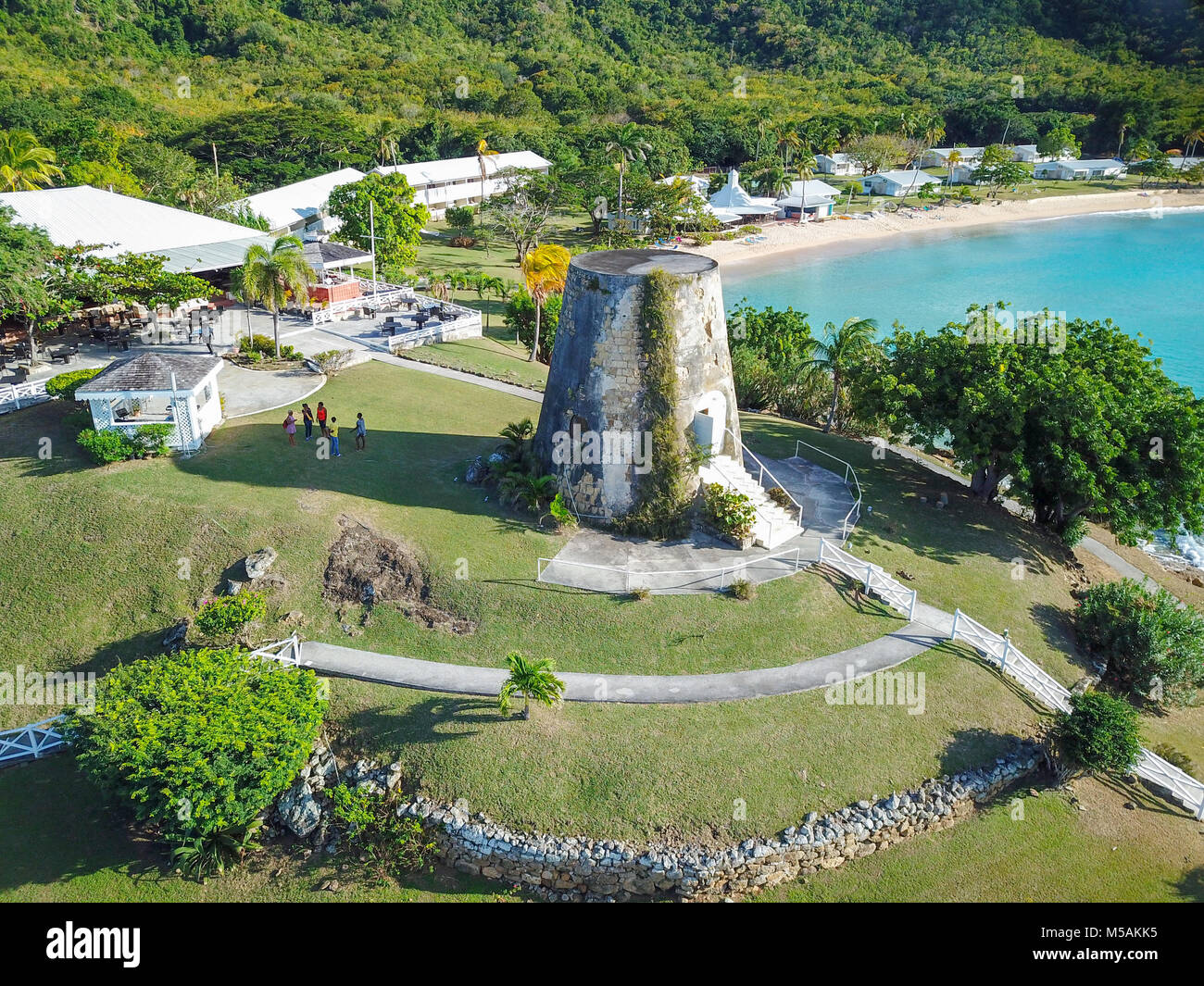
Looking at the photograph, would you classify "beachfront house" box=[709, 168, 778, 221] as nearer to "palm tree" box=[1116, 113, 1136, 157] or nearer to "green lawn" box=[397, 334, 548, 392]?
"green lawn" box=[397, 334, 548, 392]

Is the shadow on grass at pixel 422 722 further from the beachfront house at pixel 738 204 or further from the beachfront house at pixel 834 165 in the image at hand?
the beachfront house at pixel 834 165

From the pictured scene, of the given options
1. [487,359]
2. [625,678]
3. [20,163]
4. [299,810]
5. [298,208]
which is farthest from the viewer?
[298,208]

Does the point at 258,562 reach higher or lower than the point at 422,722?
higher

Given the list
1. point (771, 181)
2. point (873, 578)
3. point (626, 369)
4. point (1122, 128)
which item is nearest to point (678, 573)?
point (873, 578)

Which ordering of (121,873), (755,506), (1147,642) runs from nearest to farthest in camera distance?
(121,873) < (1147,642) < (755,506)

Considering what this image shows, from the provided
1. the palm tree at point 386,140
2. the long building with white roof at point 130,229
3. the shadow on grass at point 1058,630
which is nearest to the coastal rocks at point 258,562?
the long building with white roof at point 130,229

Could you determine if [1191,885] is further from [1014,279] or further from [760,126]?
[760,126]

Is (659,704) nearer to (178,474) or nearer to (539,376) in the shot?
(178,474)

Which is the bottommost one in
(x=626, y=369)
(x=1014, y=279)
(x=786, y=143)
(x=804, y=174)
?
(x=1014, y=279)
